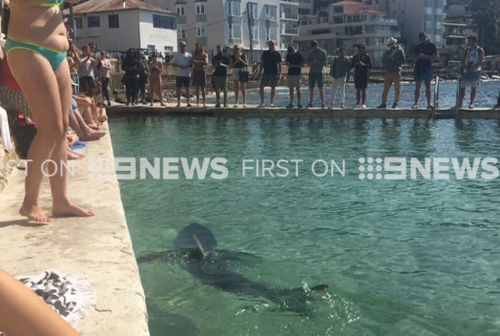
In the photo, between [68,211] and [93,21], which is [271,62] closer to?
[68,211]

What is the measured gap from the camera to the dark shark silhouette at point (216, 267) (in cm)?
388

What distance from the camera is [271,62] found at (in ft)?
51.3

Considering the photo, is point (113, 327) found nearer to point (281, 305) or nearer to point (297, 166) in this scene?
point (281, 305)

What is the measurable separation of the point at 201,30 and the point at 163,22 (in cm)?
1702

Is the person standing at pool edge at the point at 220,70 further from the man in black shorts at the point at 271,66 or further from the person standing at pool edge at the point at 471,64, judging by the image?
the person standing at pool edge at the point at 471,64

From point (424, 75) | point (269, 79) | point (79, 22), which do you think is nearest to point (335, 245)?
point (424, 75)

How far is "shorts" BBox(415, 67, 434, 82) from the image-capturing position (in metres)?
14.5

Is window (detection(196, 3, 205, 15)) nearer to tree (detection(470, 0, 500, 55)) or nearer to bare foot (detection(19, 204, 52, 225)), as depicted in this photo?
tree (detection(470, 0, 500, 55))

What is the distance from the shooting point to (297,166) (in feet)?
28.1

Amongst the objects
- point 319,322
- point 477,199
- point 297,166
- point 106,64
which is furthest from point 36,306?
point 106,64

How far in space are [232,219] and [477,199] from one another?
121 inches

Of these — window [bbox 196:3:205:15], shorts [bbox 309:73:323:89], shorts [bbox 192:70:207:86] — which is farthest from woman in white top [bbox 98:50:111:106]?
window [bbox 196:3:205:15]

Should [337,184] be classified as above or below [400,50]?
below

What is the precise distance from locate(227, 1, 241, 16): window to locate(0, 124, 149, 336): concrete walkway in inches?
3013
